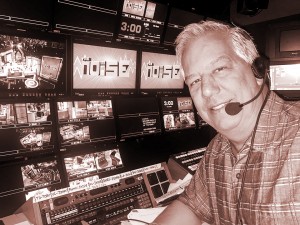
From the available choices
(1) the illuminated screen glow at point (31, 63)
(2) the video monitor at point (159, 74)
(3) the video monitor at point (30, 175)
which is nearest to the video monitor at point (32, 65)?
(1) the illuminated screen glow at point (31, 63)

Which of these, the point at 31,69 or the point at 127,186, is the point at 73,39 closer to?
the point at 31,69

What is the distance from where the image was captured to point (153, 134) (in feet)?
9.06

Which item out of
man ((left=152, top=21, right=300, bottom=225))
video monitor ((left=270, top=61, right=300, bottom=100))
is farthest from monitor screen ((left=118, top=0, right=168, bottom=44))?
video monitor ((left=270, top=61, right=300, bottom=100))

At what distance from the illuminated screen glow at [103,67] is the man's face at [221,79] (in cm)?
107

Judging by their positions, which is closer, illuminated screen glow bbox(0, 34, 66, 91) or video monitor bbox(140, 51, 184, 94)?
illuminated screen glow bbox(0, 34, 66, 91)

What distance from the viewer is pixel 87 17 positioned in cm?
223

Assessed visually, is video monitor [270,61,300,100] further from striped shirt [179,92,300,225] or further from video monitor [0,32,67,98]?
video monitor [0,32,67,98]

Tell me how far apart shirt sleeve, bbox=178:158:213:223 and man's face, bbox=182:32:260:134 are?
15.6 inches

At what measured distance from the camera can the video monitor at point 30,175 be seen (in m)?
2.02

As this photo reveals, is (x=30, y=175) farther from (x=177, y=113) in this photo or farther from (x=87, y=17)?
(x=177, y=113)

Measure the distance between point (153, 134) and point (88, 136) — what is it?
661 mm

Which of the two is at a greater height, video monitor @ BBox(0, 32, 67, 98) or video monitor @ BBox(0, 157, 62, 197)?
video monitor @ BBox(0, 32, 67, 98)

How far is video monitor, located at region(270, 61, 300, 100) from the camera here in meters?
3.73

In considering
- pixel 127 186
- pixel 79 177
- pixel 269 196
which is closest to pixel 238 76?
pixel 269 196
